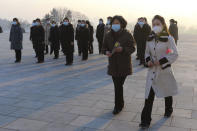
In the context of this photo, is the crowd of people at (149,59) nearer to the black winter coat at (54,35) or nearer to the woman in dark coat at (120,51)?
the woman in dark coat at (120,51)

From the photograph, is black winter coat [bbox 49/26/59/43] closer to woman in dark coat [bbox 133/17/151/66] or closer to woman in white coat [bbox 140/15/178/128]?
woman in dark coat [bbox 133/17/151/66]

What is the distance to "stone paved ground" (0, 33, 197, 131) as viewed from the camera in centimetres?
479

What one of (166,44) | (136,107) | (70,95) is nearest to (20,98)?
(70,95)

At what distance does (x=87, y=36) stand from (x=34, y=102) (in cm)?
724

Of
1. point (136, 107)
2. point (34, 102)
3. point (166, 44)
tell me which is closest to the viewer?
point (166, 44)

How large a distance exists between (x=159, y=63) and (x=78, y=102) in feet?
7.50

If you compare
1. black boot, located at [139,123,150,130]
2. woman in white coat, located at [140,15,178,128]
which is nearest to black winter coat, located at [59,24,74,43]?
woman in white coat, located at [140,15,178,128]

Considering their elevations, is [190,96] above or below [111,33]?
below

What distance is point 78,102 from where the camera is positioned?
6117 mm

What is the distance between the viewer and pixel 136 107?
18.9 feet

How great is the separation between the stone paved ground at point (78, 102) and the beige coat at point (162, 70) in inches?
23.8

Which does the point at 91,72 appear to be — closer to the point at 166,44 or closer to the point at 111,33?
the point at 111,33

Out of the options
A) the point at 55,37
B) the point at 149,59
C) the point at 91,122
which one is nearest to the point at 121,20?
the point at 149,59

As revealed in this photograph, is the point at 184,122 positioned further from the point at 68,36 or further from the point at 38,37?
the point at 38,37
